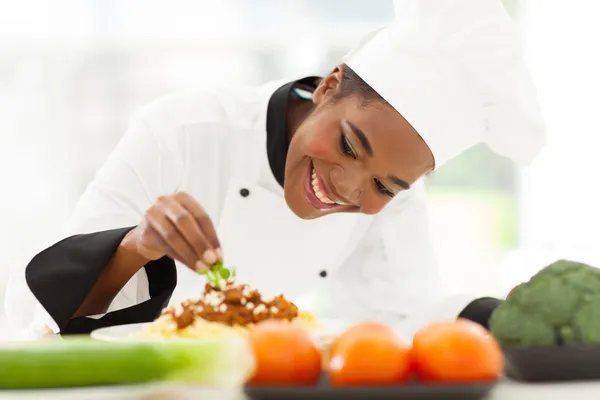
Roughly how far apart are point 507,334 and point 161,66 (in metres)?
3.68

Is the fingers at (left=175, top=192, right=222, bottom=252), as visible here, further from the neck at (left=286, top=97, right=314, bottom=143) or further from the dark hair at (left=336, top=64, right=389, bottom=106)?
the neck at (left=286, top=97, right=314, bottom=143)

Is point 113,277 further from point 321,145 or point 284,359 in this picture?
point 284,359

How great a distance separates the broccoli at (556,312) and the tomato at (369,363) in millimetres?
170

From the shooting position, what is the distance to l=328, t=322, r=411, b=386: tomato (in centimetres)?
70

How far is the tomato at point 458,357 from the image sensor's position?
0.70 metres

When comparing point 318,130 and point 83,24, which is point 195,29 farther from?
Answer: point 318,130

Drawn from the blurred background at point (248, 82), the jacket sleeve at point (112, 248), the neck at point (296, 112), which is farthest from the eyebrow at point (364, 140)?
the blurred background at point (248, 82)

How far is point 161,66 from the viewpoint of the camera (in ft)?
13.9

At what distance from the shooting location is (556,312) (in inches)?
31.9

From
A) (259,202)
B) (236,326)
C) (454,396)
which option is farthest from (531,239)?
(454,396)

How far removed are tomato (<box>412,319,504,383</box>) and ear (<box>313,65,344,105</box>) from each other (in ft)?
3.21

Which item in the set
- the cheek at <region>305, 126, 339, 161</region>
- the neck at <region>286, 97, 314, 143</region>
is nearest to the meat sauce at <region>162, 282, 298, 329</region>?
the cheek at <region>305, 126, 339, 161</region>

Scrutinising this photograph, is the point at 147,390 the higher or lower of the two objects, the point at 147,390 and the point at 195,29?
the lower

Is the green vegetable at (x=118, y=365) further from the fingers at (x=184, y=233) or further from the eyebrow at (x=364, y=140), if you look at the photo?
the eyebrow at (x=364, y=140)
